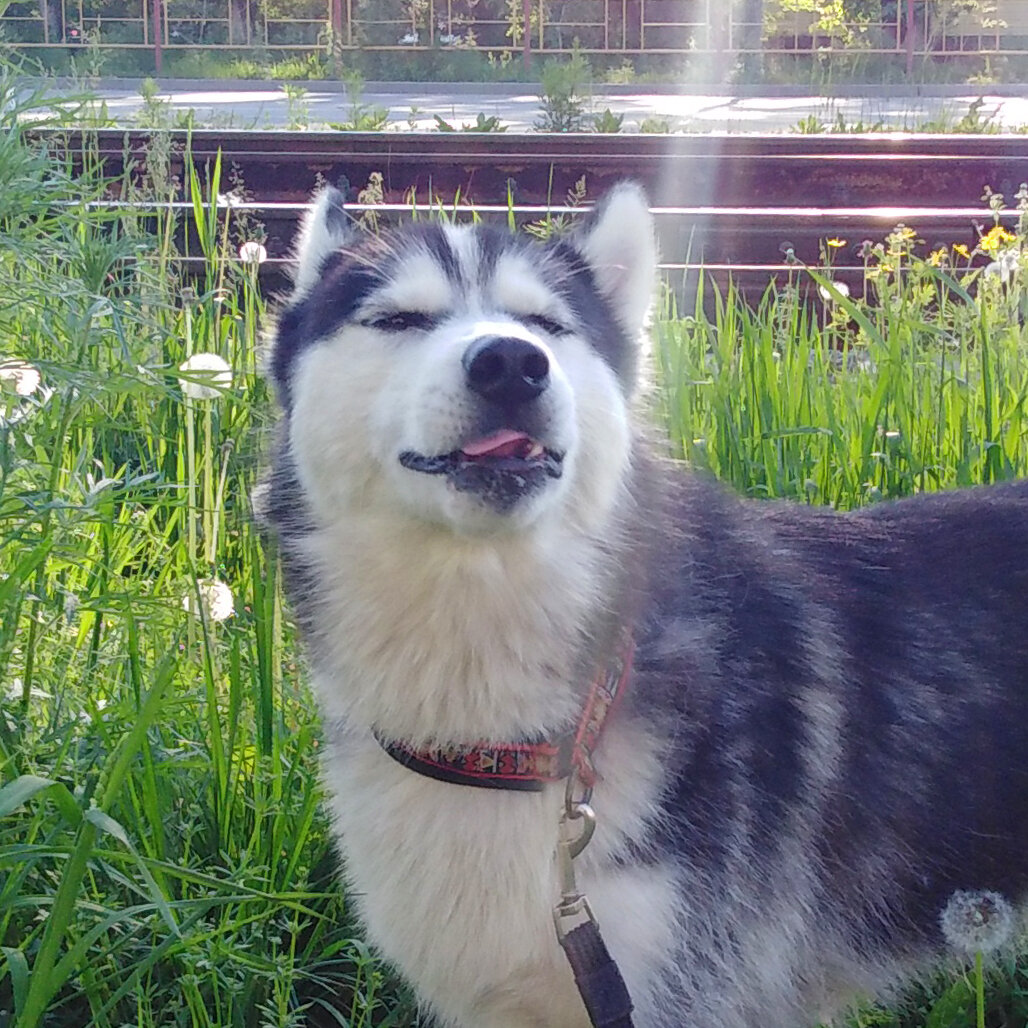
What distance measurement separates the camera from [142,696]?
2314mm

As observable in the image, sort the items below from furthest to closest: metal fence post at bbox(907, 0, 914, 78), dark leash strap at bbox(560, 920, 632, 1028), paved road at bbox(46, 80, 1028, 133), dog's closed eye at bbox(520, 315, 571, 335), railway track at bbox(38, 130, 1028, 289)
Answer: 1. metal fence post at bbox(907, 0, 914, 78)
2. paved road at bbox(46, 80, 1028, 133)
3. railway track at bbox(38, 130, 1028, 289)
4. dog's closed eye at bbox(520, 315, 571, 335)
5. dark leash strap at bbox(560, 920, 632, 1028)

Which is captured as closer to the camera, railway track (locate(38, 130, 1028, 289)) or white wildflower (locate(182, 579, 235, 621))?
white wildflower (locate(182, 579, 235, 621))

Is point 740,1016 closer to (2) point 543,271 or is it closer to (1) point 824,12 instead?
(2) point 543,271

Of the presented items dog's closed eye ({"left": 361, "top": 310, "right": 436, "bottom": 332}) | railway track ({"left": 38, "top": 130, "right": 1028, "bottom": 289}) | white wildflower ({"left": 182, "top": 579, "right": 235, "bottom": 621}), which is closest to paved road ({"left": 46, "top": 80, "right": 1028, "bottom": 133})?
railway track ({"left": 38, "top": 130, "right": 1028, "bottom": 289})

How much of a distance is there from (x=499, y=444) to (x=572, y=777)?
0.50 meters

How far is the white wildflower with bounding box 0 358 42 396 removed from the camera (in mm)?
2035

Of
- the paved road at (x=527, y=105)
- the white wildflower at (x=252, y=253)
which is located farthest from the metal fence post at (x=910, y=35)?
the white wildflower at (x=252, y=253)

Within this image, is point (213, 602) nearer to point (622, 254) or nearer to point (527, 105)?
point (622, 254)

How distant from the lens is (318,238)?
2377 mm

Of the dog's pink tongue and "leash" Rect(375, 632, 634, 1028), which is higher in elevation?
the dog's pink tongue

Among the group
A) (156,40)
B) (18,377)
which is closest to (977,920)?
(18,377)

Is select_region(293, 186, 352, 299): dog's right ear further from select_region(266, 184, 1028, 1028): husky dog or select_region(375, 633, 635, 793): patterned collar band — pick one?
select_region(375, 633, 635, 793): patterned collar band

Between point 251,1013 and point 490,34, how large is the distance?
25936 millimetres

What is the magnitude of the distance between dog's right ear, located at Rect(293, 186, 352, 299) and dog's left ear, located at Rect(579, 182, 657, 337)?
0.46 m
